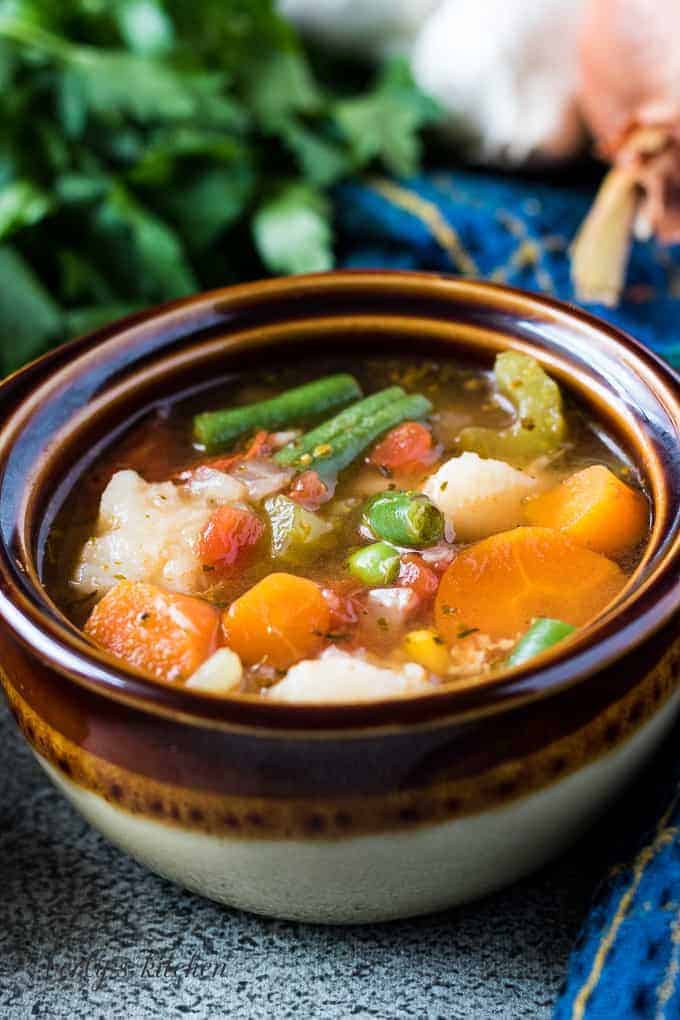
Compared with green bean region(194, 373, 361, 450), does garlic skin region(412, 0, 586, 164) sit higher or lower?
higher

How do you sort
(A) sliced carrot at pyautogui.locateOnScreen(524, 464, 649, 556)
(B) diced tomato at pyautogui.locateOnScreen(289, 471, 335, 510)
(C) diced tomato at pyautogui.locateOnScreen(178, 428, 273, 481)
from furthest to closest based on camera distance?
(C) diced tomato at pyautogui.locateOnScreen(178, 428, 273, 481) → (B) diced tomato at pyautogui.locateOnScreen(289, 471, 335, 510) → (A) sliced carrot at pyautogui.locateOnScreen(524, 464, 649, 556)

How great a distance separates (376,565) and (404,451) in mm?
434

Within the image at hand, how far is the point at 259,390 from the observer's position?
290 centimetres

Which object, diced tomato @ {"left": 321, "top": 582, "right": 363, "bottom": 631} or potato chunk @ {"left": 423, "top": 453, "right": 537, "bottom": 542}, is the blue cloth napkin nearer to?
potato chunk @ {"left": 423, "top": 453, "right": 537, "bottom": 542}

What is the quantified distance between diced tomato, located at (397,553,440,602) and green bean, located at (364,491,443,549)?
62 mm

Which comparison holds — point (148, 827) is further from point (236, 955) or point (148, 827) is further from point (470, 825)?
point (470, 825)

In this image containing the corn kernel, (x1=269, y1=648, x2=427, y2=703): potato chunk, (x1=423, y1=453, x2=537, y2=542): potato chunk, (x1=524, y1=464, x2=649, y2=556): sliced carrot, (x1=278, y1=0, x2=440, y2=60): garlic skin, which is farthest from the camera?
(x1=278, y1=0, x2=440, y2=60): garlic skin

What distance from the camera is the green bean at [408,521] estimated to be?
236 cm

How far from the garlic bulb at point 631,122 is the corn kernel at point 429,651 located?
1.95 m

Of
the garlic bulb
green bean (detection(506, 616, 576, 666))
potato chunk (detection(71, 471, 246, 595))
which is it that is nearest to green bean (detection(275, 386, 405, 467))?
potato chunk (detection(71, 471, 246, 595))

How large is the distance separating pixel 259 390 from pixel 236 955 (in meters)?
1.30

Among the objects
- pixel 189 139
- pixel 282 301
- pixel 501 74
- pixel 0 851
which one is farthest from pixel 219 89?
pixel 0 851

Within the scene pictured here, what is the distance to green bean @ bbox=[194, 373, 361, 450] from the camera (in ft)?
9.07

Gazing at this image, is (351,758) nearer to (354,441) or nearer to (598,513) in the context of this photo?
(598,513)
